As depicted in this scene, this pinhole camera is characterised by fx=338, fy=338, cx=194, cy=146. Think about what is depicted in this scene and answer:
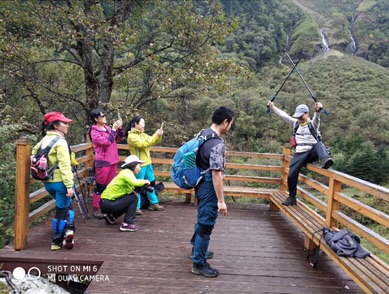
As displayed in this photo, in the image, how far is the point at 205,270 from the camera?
146 inches

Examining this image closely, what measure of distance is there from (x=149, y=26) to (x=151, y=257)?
8.16m

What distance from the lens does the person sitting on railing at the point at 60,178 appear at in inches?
155

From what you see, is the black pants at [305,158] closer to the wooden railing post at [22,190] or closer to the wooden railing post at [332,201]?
the wooden railing post at [332,201]

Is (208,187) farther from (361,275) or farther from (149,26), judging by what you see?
(149,26)

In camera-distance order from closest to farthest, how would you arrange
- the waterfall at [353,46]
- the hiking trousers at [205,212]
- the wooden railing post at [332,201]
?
1. the hiking trousers at [205,212]
2. the wooden railing post at [332,201]
3. the waterfall at [353,46]

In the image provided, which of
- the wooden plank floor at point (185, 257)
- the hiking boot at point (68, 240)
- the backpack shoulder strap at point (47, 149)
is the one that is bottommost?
the wooden plank floor at point (185, 257)

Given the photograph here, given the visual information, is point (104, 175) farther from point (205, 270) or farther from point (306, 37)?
point (306, 37)

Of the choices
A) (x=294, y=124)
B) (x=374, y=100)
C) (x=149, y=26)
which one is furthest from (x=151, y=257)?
(x=374, y=100)

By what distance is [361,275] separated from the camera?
3016mm

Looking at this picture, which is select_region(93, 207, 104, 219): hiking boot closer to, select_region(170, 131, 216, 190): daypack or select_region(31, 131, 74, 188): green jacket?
select_region(31, 131, 74, 188): green jacket

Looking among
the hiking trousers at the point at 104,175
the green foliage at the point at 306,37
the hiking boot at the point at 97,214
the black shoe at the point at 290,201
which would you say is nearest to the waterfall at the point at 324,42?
the green foliage at the point at 306,37

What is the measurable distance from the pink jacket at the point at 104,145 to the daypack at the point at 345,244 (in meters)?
3.40

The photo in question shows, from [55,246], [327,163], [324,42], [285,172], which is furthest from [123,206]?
[324,42]

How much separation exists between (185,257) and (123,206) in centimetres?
131
